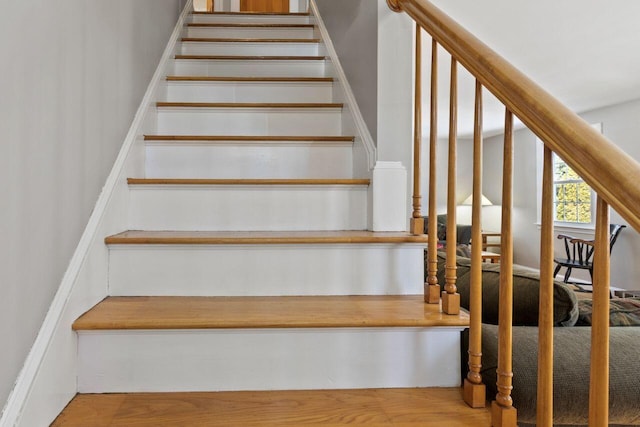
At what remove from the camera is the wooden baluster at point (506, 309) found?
933 mm

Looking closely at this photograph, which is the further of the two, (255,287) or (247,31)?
(247,31)

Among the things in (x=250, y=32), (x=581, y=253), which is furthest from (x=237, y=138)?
(x=581, y=253)

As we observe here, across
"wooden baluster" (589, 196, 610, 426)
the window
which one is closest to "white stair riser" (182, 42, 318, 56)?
"wooden baluster" (589, 196, 610, 426)

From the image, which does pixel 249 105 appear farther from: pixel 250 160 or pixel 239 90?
pixel 250 160

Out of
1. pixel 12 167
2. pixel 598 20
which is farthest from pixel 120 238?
pixel 598 20

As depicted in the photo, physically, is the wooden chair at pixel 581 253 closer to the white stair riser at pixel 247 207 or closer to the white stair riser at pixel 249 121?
the white stair riser at pixel 249 121

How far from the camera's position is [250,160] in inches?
76.4

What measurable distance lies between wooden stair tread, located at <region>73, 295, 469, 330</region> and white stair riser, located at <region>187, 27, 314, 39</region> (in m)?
2.40

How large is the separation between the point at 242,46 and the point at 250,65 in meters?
0.35

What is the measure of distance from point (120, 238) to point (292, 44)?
6.62ft

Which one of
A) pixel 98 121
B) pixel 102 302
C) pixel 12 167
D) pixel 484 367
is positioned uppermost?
pixel 98 121

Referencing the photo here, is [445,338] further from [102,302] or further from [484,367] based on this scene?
[102,302]

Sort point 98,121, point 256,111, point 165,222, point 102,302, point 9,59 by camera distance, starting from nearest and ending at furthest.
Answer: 1. point 9,59
2. point 102,302
3. point 98,121
4. point 165,222
5. point 256,111

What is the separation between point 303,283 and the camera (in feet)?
4.58
